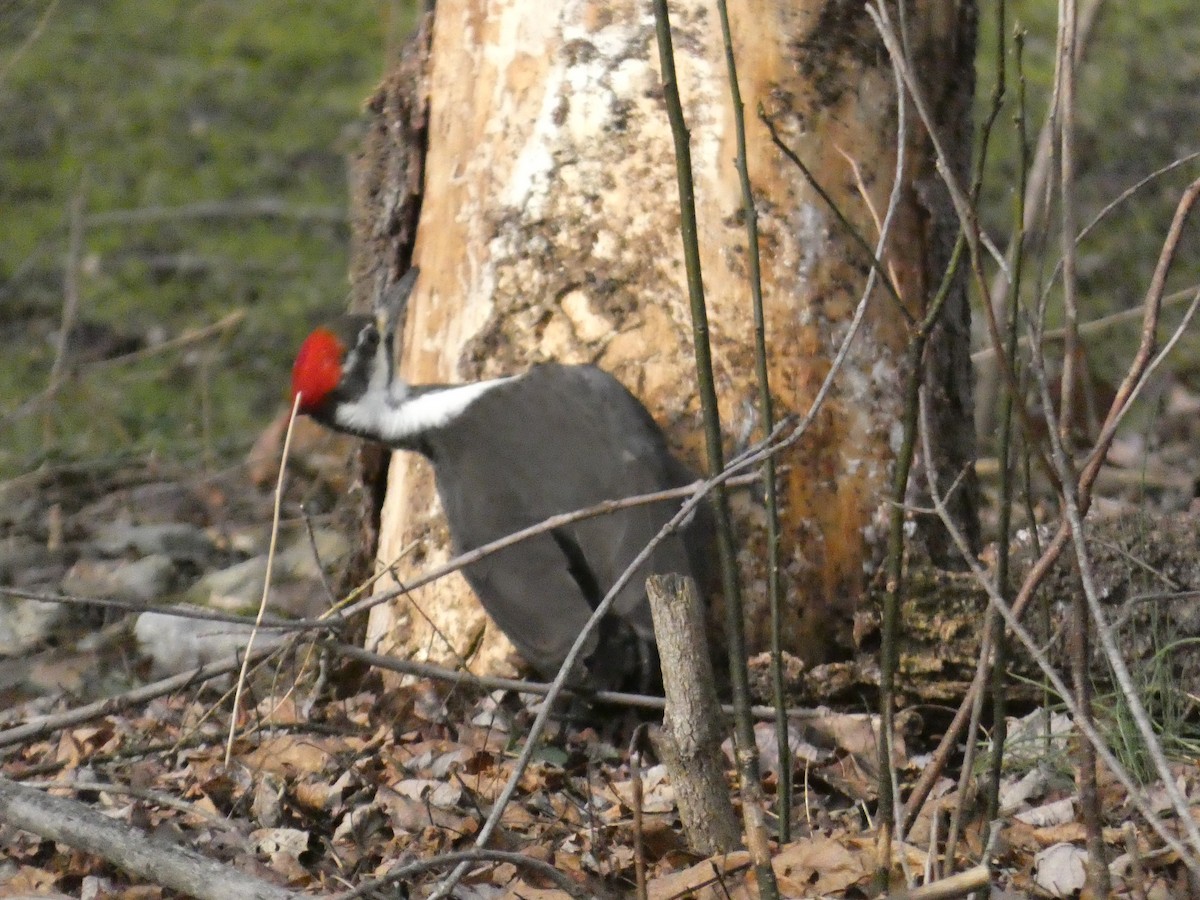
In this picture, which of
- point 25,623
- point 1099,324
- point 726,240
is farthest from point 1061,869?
point 25,623

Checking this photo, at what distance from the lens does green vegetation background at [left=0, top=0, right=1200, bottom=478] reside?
→ 710 centimetres

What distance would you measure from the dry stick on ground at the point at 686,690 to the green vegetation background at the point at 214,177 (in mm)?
3978

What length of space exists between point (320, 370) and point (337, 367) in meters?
0.05

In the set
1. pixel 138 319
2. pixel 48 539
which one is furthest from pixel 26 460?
pixel 138 319

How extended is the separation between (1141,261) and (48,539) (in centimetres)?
534

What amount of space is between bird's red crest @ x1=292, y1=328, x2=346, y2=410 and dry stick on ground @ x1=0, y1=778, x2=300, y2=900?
4.72ft

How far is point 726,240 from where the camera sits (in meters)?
3.76

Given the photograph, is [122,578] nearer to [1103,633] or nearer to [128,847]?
[128,847]

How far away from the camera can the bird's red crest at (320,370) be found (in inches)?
155

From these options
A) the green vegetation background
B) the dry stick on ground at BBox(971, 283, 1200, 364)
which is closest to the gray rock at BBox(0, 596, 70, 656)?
the green vegetation background

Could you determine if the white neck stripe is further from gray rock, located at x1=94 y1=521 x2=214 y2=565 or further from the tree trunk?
gray rock, located at x1=94 y1=521 x2=214 y2=565

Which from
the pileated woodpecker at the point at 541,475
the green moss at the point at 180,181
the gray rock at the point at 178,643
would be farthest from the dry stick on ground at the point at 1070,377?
the green moss at the point at 180,181

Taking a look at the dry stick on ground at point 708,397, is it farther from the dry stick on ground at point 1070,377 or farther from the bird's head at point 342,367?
the bird's head at point 342,367

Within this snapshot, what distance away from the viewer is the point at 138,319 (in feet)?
27.1
